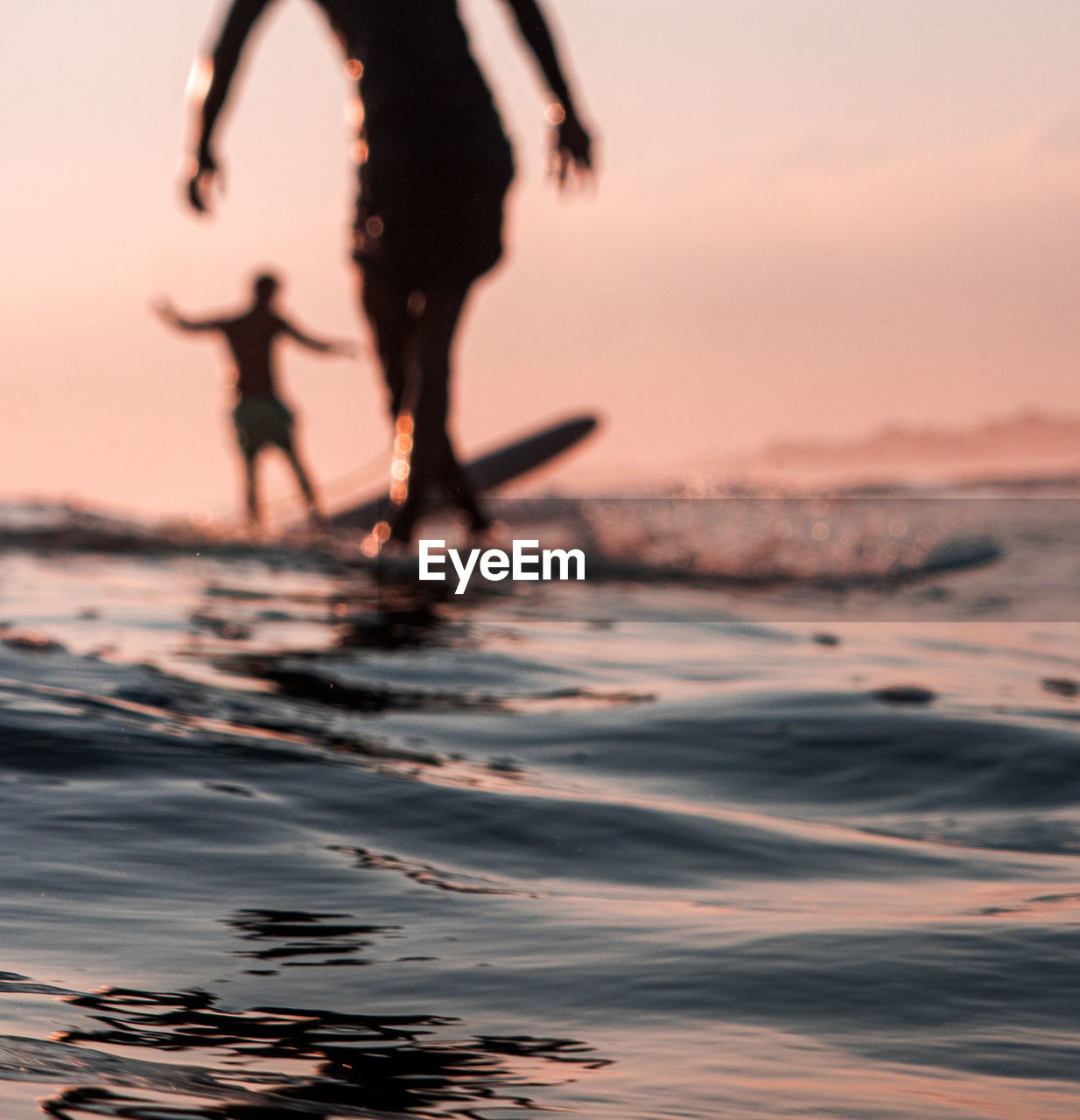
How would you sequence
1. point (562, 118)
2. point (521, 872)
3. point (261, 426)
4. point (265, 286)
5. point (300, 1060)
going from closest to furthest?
point (300, 1060) < point (521, 872) < point (562, 118) < point (261, 426) < point (265, 286)

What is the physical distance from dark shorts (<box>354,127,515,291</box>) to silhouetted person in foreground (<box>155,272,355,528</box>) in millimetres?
5546

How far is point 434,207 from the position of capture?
156 inches

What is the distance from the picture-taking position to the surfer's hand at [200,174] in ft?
13.5

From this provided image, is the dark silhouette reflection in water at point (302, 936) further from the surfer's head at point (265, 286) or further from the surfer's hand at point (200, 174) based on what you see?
the surfer's head at point (265, 286)

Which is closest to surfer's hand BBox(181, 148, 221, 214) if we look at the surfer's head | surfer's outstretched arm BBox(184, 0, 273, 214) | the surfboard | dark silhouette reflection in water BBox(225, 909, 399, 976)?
surfer's outstretched arm BBox(184, 0, 273, 214)

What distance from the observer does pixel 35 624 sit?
122 inches

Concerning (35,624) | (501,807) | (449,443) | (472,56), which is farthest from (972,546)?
(501,807)

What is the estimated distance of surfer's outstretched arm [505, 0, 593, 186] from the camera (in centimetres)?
407

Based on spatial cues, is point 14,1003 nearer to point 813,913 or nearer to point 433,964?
point 433,964

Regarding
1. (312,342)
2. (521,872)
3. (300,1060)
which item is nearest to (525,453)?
(312,342)

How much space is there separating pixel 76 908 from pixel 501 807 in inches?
24.2

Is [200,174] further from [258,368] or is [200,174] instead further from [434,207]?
[258,368]

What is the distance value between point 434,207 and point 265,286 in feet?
21.8

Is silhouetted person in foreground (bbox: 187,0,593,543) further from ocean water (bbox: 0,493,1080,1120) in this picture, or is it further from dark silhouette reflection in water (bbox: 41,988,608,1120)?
dark silhouette reflection in water (bbox: 41,988,608,1120)
